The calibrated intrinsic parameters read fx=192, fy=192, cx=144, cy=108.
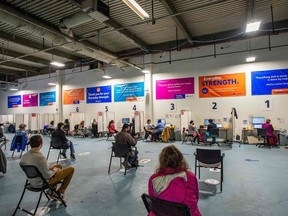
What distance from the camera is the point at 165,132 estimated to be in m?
8.99

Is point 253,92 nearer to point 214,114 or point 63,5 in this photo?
point 214,114

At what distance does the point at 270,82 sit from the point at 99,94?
29.6ft

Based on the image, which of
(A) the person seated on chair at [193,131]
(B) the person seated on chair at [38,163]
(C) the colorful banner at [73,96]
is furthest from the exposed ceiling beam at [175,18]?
(C) the colorful banner at [73,96]

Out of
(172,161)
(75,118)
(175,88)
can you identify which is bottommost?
(172,161)

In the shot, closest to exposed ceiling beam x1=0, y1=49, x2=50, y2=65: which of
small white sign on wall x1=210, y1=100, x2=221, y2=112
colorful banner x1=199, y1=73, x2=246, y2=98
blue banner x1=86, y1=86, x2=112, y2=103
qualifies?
blue banner x1=86, y1=86, x2=112, y2=103

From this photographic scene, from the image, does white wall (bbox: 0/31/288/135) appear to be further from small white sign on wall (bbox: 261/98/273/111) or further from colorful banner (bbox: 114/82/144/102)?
colorful banner (bbox: 114/82/144/102)

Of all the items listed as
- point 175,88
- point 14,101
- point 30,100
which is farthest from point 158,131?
point 14,101

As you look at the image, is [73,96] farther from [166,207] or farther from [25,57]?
[166,207]

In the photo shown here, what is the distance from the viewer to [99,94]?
39.6 ft

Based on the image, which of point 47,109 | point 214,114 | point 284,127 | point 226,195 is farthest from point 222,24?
point 47,109

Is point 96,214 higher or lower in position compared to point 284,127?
lower

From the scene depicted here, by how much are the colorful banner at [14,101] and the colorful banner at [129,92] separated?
9.73 m

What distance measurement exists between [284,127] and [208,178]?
5.93 metres

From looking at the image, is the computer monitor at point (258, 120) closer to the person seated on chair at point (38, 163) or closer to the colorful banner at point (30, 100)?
the person seated on chair at point (38, 163)
